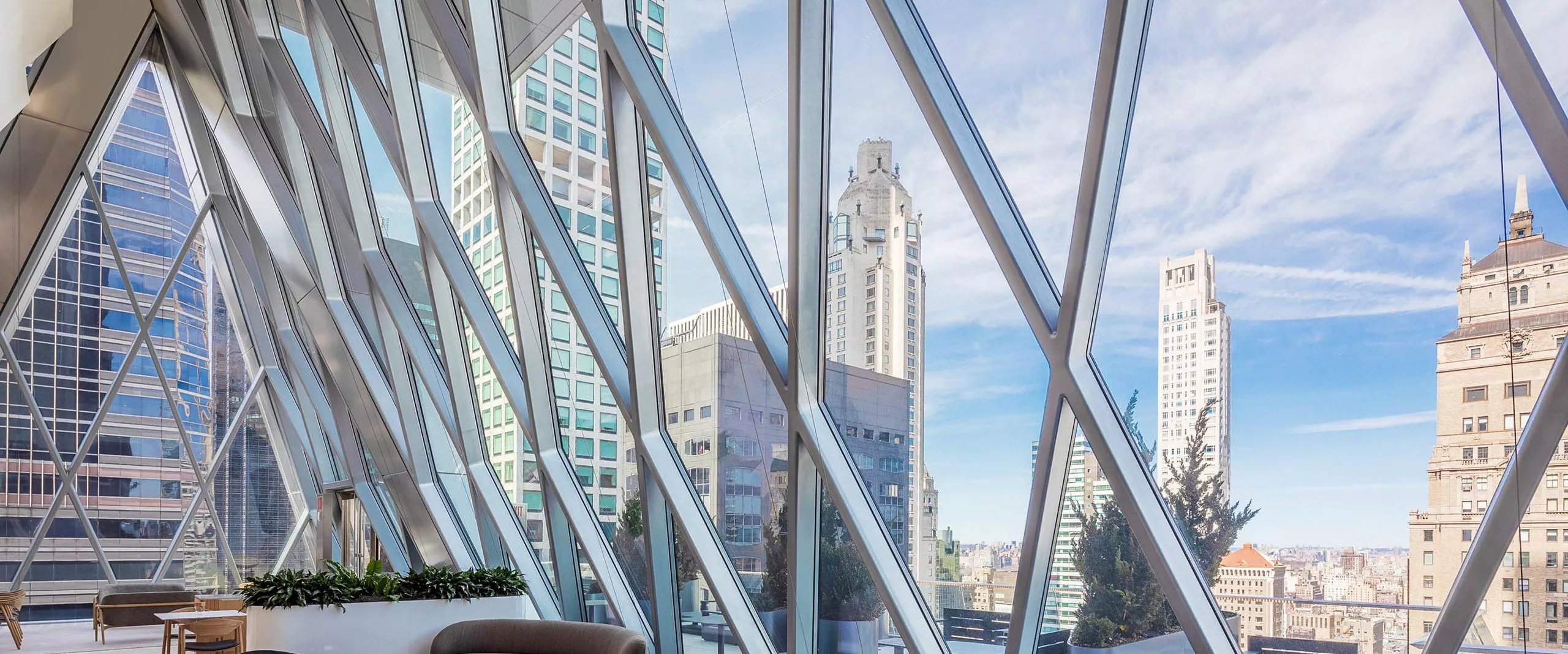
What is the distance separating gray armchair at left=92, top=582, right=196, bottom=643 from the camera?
14.0 metres

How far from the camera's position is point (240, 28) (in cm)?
1230

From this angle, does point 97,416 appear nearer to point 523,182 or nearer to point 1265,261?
point 523,182

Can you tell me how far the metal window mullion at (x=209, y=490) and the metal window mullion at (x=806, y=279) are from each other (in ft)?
42.9

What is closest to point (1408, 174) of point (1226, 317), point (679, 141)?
point (1226, 317)

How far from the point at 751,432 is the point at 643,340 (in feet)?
4.00

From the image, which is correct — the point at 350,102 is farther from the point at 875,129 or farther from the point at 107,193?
the point at 107,193

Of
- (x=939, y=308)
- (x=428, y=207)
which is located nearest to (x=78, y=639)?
(x=428, y=207)

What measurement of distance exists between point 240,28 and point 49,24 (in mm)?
2966

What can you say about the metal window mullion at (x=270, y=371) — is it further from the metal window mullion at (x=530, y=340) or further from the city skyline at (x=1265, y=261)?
the city skyline at (x=1265, y=261)

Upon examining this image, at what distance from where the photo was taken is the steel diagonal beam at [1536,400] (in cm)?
350

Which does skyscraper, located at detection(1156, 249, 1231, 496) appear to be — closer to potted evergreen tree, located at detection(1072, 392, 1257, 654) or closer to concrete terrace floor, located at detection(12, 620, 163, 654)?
potted evergreen tree, located at detection(1072, 392, 1257, 654)

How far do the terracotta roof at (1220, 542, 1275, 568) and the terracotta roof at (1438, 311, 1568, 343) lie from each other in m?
1.26

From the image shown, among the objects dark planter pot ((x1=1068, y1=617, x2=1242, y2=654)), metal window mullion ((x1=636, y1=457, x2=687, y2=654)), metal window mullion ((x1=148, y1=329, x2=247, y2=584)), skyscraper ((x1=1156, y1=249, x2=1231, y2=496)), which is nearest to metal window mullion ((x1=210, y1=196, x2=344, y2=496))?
metal window mullion ((x1=148, y1=329, x2=247, y2=584))

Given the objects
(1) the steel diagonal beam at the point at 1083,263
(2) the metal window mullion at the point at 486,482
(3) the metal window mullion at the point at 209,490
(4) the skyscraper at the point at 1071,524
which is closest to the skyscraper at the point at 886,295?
(1) the steel diagonal beam at the point at 1083,263
